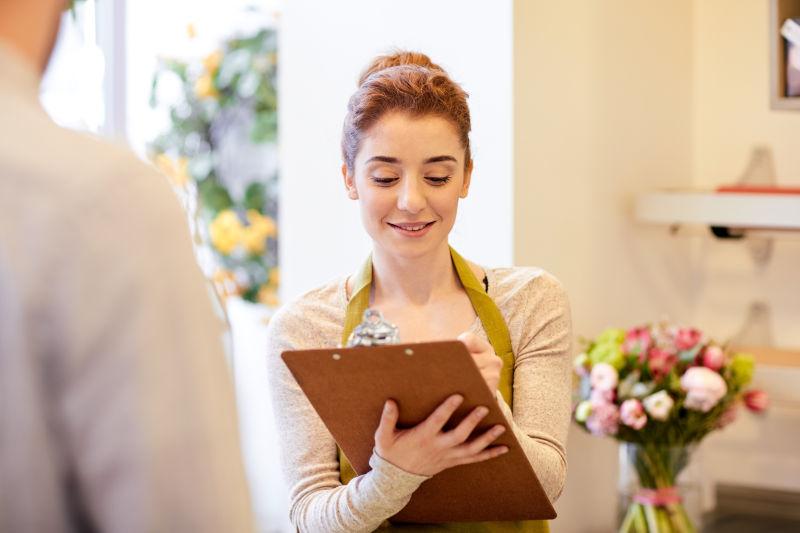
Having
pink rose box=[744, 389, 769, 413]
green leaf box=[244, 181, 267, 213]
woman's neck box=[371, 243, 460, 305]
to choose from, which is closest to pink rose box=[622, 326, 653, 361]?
pink rose box=[744, 389, 769, 413]

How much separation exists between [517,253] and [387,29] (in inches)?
26.3

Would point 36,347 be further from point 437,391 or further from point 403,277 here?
point 403,277

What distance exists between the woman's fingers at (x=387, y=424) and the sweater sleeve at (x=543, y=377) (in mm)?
243

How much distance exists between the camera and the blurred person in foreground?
643 mm

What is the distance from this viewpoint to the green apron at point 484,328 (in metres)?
1.70

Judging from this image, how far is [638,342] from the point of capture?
2.70 m

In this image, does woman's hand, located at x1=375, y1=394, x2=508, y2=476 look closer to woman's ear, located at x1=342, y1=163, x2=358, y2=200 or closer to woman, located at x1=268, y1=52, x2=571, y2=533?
woman, located at x1=268, y1=52, x2=571, y2=533

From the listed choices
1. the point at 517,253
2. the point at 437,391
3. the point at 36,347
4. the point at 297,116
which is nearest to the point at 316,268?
the point at 297,116

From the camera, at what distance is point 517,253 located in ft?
8.89

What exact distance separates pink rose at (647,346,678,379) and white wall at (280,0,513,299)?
1.39ft

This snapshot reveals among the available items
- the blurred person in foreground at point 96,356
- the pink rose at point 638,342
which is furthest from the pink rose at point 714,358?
the blurred person in foreground at point 96,356

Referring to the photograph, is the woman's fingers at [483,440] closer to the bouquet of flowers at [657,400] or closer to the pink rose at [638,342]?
the bouquet of flowers at [657,400]

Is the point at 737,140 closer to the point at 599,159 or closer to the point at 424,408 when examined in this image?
the point at 599,159

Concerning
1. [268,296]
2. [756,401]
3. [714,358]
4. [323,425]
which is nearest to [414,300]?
[323,425]
